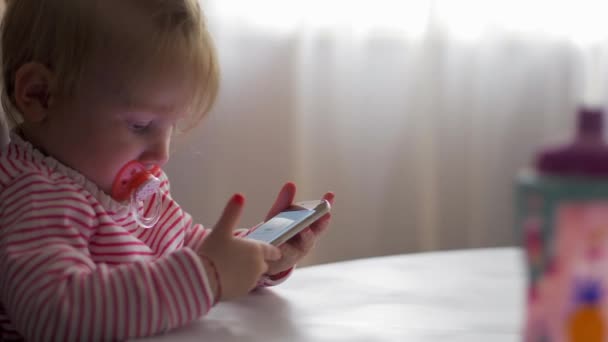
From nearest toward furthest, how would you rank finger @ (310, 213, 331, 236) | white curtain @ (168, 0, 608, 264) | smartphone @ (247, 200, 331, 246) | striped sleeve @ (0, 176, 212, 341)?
striped sleeve @ (0, 176, 212, 341), smartphone @ (247, 200, 331, 246), finger @ (310, 213, 331, 236), white curtain @ (168, 0, 608, 264)

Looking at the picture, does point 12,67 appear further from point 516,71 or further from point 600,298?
point 516,71

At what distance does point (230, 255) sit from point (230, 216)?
0.03m

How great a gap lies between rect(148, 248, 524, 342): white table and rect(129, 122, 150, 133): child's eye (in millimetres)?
204

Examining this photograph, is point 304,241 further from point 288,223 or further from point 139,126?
point 139,126

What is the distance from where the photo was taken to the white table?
0.59 m

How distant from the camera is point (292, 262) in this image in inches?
31.6

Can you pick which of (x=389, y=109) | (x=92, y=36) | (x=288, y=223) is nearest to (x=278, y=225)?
(x=288, y=223)

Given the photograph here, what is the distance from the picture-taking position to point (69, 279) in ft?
1.94

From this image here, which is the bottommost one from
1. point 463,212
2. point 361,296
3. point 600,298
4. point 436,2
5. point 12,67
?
point 463,212

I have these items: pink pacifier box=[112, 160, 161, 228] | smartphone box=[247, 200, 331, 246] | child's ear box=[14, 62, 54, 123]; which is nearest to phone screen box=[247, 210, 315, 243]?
smartphone box=[247, 200, 331, 246]

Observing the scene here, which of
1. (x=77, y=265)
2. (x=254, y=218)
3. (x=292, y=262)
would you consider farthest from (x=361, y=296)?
(x=254, y=218)

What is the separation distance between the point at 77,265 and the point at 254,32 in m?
1.08

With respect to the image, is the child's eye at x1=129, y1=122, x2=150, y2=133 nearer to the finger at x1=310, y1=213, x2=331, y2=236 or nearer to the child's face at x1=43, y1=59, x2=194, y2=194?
the child's face at x1=43, y1=59, x2=194, y2=194

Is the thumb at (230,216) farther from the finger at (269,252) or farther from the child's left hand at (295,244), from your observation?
the child's left hand at (295,244)
